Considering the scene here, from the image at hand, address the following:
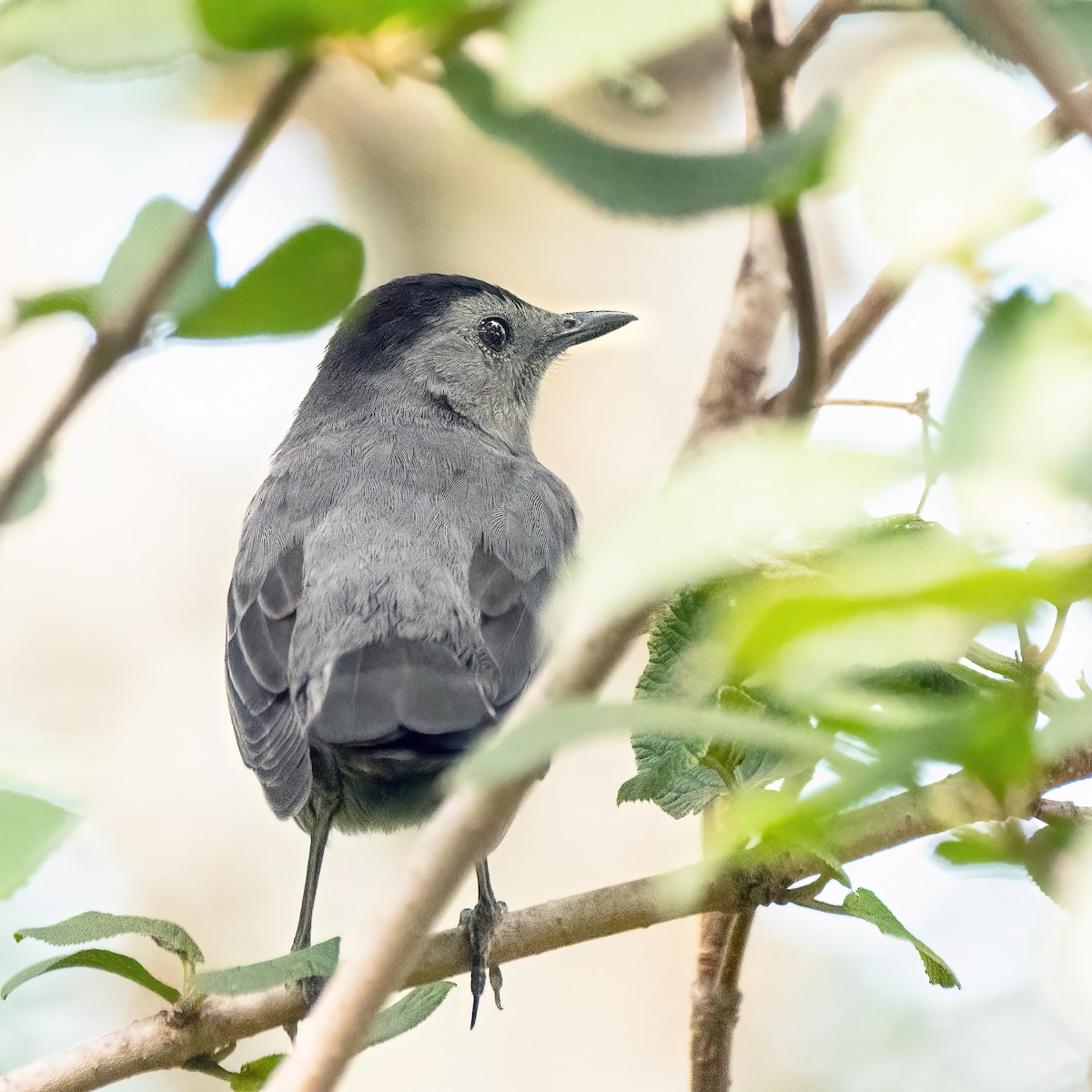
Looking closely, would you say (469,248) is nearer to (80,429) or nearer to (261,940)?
(80,429)

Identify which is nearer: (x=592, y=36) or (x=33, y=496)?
(x=592, y=36)

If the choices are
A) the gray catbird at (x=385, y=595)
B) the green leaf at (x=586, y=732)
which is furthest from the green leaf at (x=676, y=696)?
the gray catbird at (x=385, y=595)

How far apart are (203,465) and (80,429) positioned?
88 cm

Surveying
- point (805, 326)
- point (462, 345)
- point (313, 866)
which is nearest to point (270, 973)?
point (805, 326)

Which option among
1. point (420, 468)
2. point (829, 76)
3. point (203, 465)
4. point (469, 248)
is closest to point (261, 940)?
point (203, 465)

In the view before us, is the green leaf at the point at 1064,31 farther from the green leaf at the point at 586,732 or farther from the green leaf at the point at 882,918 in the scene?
the green leaf at the point at 882,918

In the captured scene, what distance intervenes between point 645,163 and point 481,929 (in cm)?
207

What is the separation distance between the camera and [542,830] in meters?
7.31

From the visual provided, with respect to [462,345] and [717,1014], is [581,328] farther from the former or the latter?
[717,1014]

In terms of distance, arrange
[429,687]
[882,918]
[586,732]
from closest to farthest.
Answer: [586,732]
[882,918]
[429,687]

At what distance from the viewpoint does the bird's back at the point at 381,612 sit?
9.05 feet

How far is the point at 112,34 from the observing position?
76cm

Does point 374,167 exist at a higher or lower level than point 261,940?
higher

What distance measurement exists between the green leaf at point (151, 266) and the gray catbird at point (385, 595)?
1.51 meters
